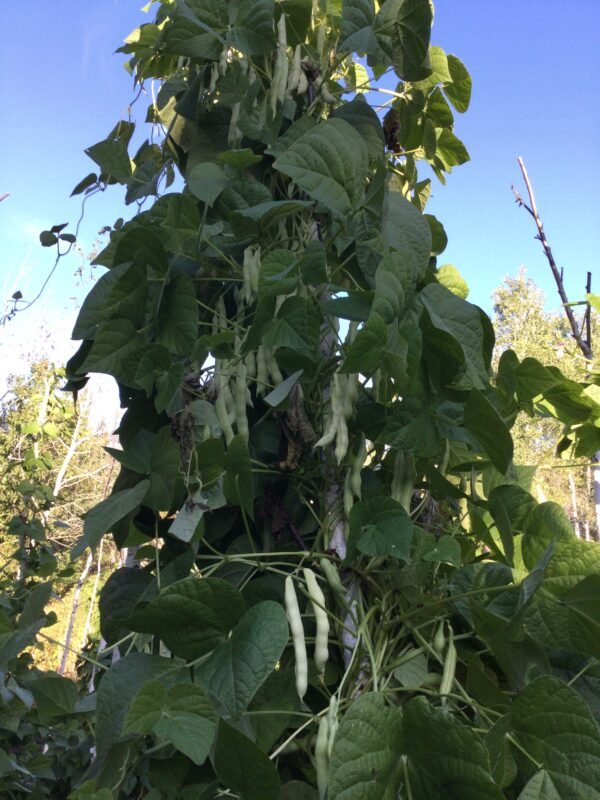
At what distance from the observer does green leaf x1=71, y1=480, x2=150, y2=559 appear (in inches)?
22.6

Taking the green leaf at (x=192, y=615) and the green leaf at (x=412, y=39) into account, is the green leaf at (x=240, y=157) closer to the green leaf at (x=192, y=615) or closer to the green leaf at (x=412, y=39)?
the green leaf at (x=412, y=39)

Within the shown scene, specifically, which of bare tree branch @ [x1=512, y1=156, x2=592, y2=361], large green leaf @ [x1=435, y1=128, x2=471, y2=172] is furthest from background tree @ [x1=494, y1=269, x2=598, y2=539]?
large green leaf @ [x1=435, y1=128, x2=471, y2=172]

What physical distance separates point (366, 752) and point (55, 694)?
316 millimetres

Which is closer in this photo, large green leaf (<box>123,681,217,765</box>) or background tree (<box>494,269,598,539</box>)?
large green leaf (<box>123,681,217,765</box>)

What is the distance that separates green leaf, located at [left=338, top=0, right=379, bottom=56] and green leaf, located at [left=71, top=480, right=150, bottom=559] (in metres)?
0.45

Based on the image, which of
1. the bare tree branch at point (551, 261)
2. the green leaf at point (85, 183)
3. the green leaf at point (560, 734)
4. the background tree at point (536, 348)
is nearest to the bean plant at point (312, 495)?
the green leaf at point (560, 734)

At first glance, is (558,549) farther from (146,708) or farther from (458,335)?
(146,708)

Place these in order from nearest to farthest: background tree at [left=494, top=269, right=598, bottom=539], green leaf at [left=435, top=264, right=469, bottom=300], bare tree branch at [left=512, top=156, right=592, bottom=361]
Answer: green leaf at [left=435, top=264, right=469, bottom=300] → bare tree branch at [left=512, top=156, right=592, bottom=361] → background tree at [left=494, top=269, right=598, bottom=539]

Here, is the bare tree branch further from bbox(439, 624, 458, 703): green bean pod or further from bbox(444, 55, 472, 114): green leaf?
bbox(439, 624, 458, 703): green bean pod

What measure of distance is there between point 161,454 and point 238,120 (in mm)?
351

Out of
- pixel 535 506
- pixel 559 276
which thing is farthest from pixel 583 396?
pixel 559 276

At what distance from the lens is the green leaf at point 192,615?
0.46 m

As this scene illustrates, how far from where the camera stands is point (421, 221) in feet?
1.82

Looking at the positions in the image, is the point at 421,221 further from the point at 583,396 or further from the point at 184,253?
the point at 583,396
